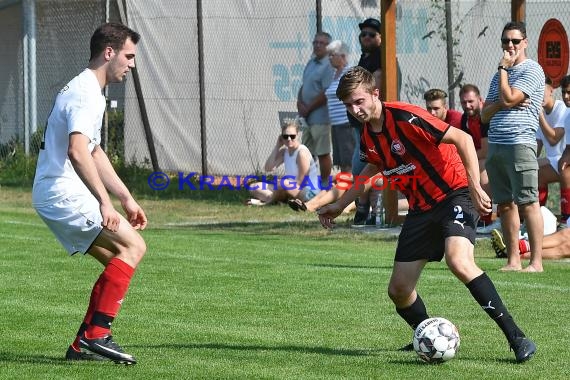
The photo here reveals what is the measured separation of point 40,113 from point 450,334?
1664 centimetres

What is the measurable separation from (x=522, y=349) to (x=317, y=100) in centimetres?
958

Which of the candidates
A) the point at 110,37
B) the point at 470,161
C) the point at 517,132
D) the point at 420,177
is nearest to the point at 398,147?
the point at 420,177

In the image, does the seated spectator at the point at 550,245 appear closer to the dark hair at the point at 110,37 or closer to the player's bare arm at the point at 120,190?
the player's bare arm at the point at 120,190

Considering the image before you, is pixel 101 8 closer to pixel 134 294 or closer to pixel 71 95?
pixel 134 294

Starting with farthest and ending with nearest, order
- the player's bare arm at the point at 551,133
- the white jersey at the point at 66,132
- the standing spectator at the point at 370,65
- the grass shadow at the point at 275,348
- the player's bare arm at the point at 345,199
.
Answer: the standing spectator at the point at 370,65, the player's bare arm at the point at 551,133, the player's bare arm at the point at 345,199, the grass shadow at the point at 275,348, the white jersey at the point at 66,132

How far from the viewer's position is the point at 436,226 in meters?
7.07

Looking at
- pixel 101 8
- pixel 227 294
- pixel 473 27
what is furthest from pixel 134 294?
pixel 101 8

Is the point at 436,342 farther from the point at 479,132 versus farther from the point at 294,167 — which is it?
the point at 294,167

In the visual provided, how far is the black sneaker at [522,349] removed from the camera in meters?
6.70

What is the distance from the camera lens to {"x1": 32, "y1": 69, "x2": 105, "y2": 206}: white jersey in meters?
6.57

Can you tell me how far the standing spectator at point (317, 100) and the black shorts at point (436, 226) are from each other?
8.90m

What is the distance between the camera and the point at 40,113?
2242cm

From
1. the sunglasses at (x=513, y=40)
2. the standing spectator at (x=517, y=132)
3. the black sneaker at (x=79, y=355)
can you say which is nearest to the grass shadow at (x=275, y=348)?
the black sneaker at (x=79, y=355)

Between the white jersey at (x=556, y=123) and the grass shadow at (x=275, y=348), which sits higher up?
Answer: the white jersey at (x=556, y=123)
